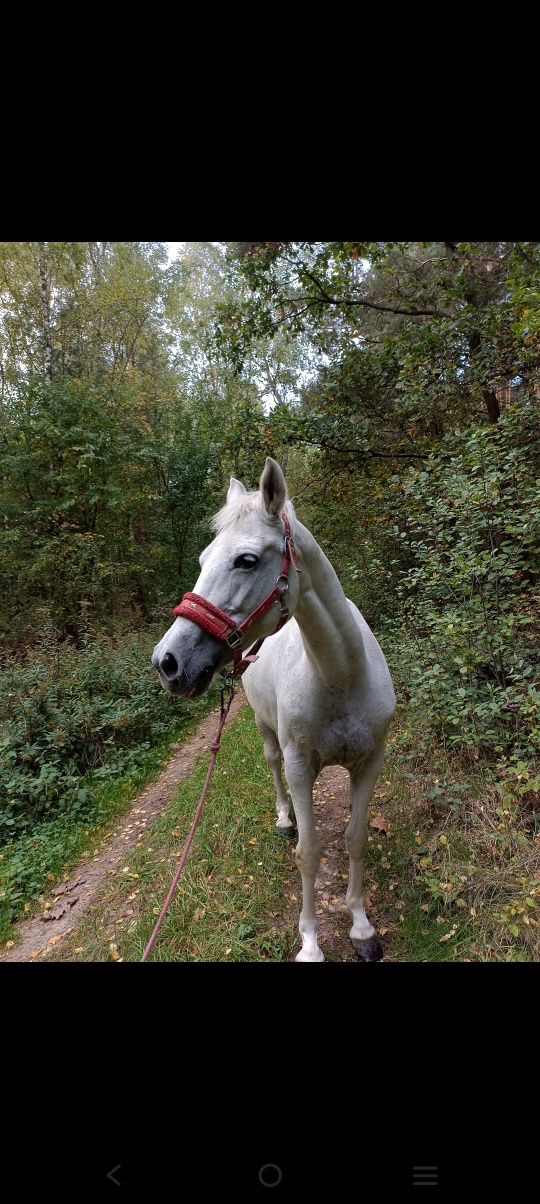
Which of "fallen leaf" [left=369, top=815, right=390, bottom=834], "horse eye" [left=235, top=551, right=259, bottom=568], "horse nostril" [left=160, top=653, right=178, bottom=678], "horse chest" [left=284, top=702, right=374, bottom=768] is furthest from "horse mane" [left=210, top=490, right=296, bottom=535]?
"fallen leaf" [left=369, top=815, right=390, bottom=834]

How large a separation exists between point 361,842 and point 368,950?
49 cm

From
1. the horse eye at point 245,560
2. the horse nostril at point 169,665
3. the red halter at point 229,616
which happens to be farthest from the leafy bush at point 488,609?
the horse nostril at point 169,665

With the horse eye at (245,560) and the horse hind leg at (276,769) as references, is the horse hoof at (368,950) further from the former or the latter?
the horse eye at (245,560)

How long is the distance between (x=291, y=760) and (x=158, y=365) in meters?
9.56

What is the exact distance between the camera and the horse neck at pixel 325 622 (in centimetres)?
157

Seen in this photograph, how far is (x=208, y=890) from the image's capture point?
2.53 meters

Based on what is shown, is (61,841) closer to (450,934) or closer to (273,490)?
(450,934)

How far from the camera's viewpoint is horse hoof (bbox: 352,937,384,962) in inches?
79.4

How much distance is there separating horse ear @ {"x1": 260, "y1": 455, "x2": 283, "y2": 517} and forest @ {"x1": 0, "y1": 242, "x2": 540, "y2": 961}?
1716 mm

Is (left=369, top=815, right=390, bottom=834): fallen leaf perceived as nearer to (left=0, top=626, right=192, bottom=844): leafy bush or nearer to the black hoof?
the black hoof

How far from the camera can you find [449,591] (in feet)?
10.1
